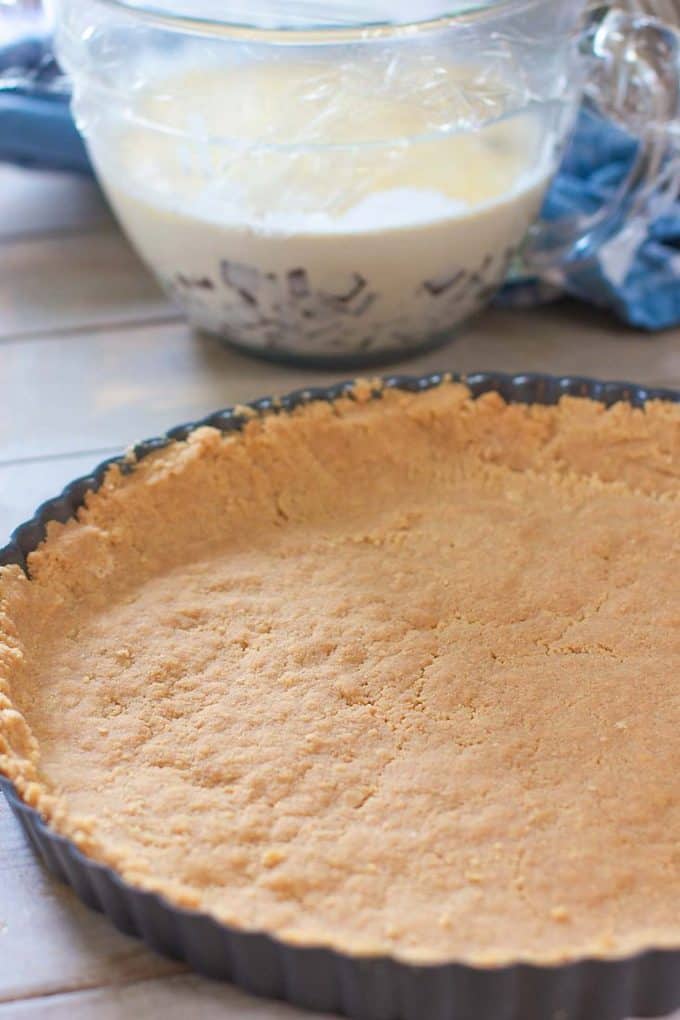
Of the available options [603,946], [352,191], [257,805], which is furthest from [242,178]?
[603,946]

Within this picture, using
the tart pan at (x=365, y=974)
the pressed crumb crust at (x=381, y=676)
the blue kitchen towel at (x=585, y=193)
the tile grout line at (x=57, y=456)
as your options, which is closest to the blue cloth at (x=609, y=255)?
the blue kitchen towel at (x=585, y=193)

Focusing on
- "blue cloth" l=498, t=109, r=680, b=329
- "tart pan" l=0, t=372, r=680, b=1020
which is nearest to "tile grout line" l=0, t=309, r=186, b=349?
"blue cloth" l=498, t=109, r=680, b=329

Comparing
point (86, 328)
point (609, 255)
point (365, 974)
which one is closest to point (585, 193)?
point (609, 255)

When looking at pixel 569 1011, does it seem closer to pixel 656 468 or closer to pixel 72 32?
pixel 656 468

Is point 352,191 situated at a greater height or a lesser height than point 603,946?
greater

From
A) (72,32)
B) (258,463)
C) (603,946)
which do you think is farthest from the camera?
(72,32)

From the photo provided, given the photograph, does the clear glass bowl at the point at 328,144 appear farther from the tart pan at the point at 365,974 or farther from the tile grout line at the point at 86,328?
the tart pan at the point at 365,974

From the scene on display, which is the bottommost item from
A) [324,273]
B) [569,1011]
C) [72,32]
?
[569,1011]
